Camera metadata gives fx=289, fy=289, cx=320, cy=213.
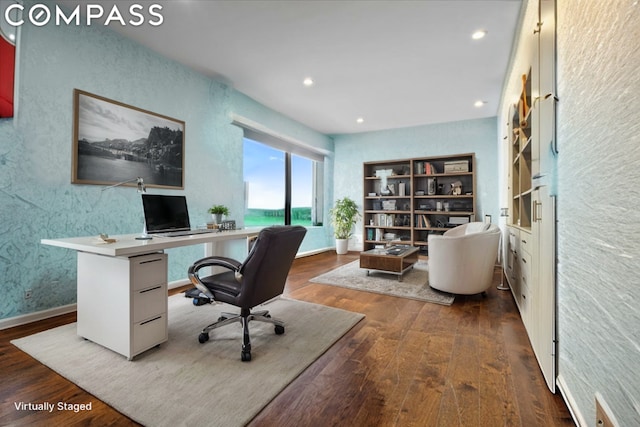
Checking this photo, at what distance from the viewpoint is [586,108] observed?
1.18 m

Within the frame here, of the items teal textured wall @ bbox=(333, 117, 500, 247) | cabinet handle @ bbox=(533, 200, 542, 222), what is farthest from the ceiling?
cabinet handle @ bbox=(533, 200, 542, 222)

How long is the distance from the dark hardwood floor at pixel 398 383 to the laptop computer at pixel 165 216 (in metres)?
1.06

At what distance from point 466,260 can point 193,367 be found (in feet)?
8.60

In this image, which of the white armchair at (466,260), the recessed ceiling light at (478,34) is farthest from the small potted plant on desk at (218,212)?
the recessed ceiling light at (478,34)

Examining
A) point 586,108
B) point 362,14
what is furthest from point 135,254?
point 362,14

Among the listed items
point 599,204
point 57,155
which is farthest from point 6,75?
point 599,204

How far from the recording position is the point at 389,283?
3660 mm

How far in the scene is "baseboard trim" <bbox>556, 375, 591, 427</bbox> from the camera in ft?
4.05

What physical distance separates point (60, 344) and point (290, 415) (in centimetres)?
178

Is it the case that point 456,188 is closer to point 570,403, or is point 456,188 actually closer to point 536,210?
point 536,210

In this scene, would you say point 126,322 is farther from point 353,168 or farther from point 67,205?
point 353,168

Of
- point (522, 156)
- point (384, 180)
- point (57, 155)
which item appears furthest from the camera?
point (384, 180)

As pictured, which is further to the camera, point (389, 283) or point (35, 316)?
point (389, 283)

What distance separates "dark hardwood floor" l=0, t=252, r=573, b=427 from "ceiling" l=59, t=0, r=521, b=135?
9.03 feet
